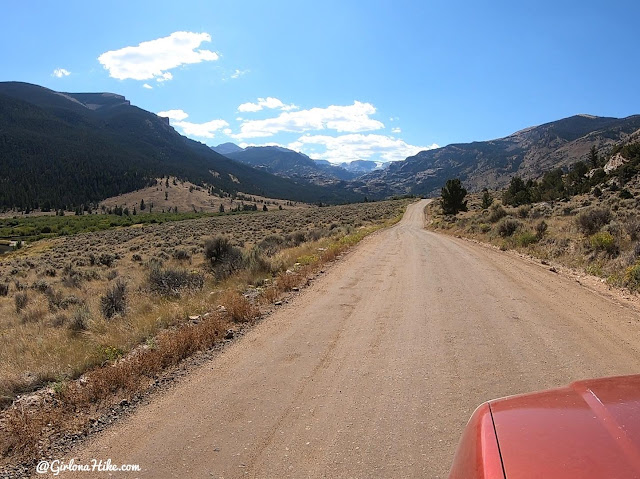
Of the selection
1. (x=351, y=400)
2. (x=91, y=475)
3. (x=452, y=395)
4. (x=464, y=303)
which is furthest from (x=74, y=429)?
(x=464, y=303)

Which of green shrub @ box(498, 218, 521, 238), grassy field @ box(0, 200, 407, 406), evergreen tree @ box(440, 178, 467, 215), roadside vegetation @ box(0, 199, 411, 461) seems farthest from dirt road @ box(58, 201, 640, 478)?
evergreen tree @ box(440, 178, 467, 215)

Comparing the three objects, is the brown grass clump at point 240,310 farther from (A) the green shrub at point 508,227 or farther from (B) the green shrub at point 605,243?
(A) the green shrub at point 508,227

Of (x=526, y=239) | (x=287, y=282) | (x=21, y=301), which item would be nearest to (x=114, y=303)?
(x=287, y=282)

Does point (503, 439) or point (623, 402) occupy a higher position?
point (623, 402)

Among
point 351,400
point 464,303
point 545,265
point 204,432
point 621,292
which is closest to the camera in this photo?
point 204,432

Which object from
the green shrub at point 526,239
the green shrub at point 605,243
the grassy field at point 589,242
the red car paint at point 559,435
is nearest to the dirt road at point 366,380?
the red car paint at point 559,435

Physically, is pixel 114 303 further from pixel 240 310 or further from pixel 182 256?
pixel 182 256

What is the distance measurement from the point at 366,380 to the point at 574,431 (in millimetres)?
3192

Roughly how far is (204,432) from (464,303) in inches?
258

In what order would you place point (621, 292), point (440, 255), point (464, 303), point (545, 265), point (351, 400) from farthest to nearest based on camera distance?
1. point (440, 255)
2. point (545, 265)
3. point (621, 292)
4. point (464, 303)
5. point (351, 400)

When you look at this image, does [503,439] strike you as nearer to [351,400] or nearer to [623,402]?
[623,402]

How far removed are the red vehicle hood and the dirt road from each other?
131 centimetres

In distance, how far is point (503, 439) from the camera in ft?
6.94

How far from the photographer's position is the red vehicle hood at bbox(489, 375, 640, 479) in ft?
5.76
